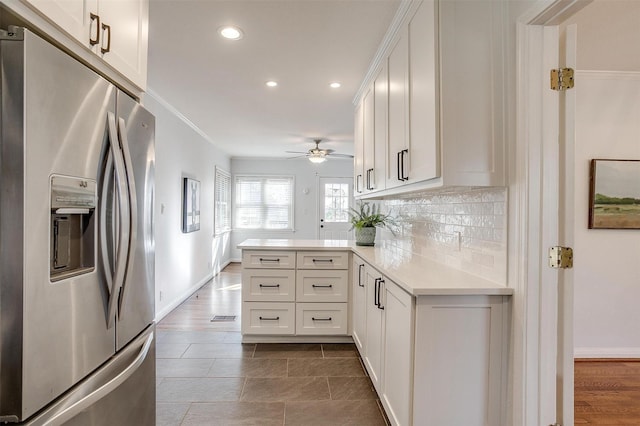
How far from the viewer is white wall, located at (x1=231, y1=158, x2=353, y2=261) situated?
7.89 meters

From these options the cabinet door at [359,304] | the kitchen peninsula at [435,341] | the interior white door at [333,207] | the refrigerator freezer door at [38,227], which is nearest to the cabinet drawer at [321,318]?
the cabinet door at [359,304]

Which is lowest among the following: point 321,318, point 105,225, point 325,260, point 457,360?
point 321,318

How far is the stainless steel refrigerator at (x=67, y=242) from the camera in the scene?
83 centimetres

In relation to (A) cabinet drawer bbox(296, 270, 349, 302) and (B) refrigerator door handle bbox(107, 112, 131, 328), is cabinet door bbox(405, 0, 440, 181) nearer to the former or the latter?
(B) refrigerator door handle bbox(107, 112, 131, 328)

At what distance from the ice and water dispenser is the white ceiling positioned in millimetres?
1531

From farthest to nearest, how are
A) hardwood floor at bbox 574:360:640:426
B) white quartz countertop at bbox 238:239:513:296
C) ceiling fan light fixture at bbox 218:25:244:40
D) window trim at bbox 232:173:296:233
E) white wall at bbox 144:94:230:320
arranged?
1. window trim at bbox 232:173:296:233
2. white wall at bbox 144:94:230:320
3. ceiling fan light fixture at bbox 218:25:244:40
4. hardwood floor at bbox 574:360:640:426
5. white quartz countertop at bbox 238:239:513:296

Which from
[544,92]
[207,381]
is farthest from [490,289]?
[207,381]

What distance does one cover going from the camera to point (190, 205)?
4879 millimetres

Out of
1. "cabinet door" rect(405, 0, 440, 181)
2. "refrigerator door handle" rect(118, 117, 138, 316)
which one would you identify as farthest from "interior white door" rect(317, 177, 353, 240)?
"refrigerator door handle" rect(118, 117, 138, 316)

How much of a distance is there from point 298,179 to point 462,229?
616 cm

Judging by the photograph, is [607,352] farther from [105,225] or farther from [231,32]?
[231,32]

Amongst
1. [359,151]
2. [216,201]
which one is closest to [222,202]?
[216,201]

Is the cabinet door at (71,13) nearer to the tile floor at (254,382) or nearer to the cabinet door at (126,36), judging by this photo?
the cabinet door at (126,36)

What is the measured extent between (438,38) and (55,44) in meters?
1.51
